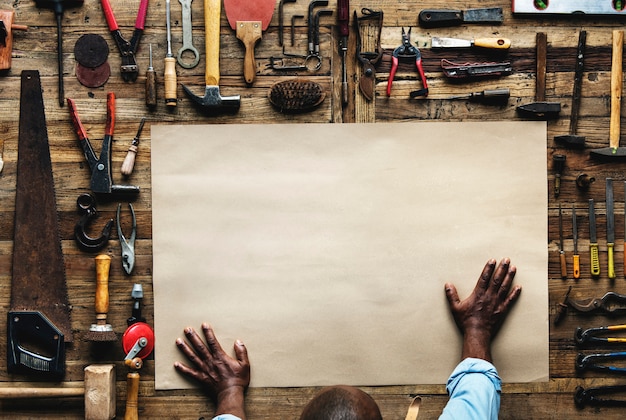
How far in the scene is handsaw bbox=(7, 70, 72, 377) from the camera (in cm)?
223

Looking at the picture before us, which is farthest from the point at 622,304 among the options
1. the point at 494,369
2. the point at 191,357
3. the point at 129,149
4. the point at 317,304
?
the point at 129,149

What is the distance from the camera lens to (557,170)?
2293 mm

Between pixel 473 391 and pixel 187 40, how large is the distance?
1601 millimetres

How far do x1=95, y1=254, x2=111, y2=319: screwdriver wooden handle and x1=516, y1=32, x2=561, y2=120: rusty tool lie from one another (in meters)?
1.63

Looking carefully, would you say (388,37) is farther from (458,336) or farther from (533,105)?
(458,336)

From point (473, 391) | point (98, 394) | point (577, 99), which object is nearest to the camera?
point (473, 391)

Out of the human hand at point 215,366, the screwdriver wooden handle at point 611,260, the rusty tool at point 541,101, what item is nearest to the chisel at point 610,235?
the screwdriver wooden handle at point 611,260

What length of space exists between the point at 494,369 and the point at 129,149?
1.54 m

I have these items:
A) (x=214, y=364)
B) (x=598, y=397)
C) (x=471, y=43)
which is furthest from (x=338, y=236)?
(x=598, y=397)

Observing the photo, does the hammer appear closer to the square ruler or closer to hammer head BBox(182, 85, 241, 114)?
hammer head BBox(182, 85, 241, 114)

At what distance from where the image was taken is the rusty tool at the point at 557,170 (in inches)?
89.6

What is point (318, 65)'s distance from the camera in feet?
7.45

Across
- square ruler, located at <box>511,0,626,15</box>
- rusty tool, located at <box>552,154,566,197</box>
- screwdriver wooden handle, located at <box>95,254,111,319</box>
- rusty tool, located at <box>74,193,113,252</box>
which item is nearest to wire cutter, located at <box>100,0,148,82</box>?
rusty tool, located at <box>74,193,113,252</box>

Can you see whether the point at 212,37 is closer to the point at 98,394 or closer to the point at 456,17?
the point at 456,17
